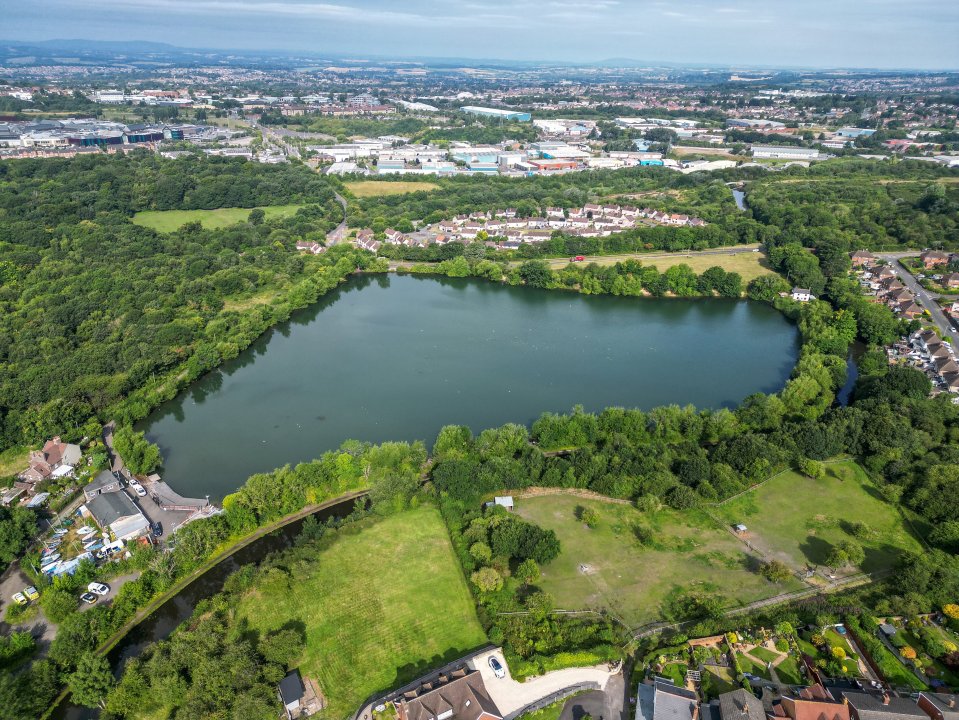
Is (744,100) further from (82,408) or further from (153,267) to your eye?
(82,408)

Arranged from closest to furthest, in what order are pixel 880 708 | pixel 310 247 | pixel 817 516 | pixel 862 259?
1. pixel 880 708
2. pixel 817 516
3. pixel 862 259
4. pixel 310 247

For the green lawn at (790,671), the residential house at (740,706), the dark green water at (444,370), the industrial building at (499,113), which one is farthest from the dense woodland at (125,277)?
the industrial building at (499,113)

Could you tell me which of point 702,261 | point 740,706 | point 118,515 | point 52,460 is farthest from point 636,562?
point 702,261

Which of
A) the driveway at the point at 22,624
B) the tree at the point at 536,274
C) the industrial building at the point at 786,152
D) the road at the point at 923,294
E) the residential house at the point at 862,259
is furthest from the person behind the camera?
the industrial building at the point at 786,152

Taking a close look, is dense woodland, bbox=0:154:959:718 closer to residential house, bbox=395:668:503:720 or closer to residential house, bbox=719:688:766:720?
residential house, bbox=395:668:503:720

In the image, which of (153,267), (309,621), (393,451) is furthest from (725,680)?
(153,267)

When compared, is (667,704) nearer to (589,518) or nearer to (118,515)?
(589,518)

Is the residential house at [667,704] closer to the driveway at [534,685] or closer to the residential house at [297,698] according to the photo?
the driveway at [534,685]

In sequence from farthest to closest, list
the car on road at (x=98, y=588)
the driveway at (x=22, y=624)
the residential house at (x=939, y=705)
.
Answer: the car on road at (x=98, y=588)
the driveway at (x=22, y=624)
the residential house at (x=939, y=705)
